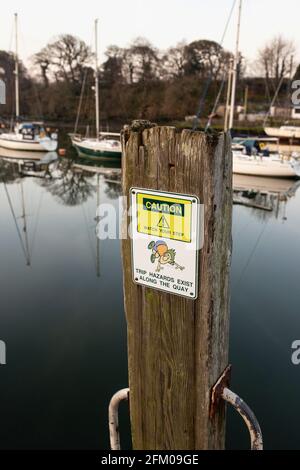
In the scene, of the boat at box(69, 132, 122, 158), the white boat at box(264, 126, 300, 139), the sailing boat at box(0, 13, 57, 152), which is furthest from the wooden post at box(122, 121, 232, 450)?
the white boat at box(264, 126, 300, 139)

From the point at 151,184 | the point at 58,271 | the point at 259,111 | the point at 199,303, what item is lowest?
the point at 58,271

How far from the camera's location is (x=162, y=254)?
3.90 feet

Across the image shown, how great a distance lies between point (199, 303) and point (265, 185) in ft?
48.6

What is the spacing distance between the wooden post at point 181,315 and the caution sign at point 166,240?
3 cm

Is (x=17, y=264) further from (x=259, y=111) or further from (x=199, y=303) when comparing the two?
(x=259, y=111)

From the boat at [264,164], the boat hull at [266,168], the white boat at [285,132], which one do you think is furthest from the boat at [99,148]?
the white boat at [285,132]

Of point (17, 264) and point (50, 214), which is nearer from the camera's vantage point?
point (17, 264)

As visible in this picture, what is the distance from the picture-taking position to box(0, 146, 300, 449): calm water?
353 cm

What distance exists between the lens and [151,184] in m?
1.14

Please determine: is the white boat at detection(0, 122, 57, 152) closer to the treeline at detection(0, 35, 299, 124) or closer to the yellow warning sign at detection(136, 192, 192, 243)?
the treeline at detection(0, 35, 299, 124)

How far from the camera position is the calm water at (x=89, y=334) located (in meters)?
3.53

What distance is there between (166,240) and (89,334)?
4014mm
